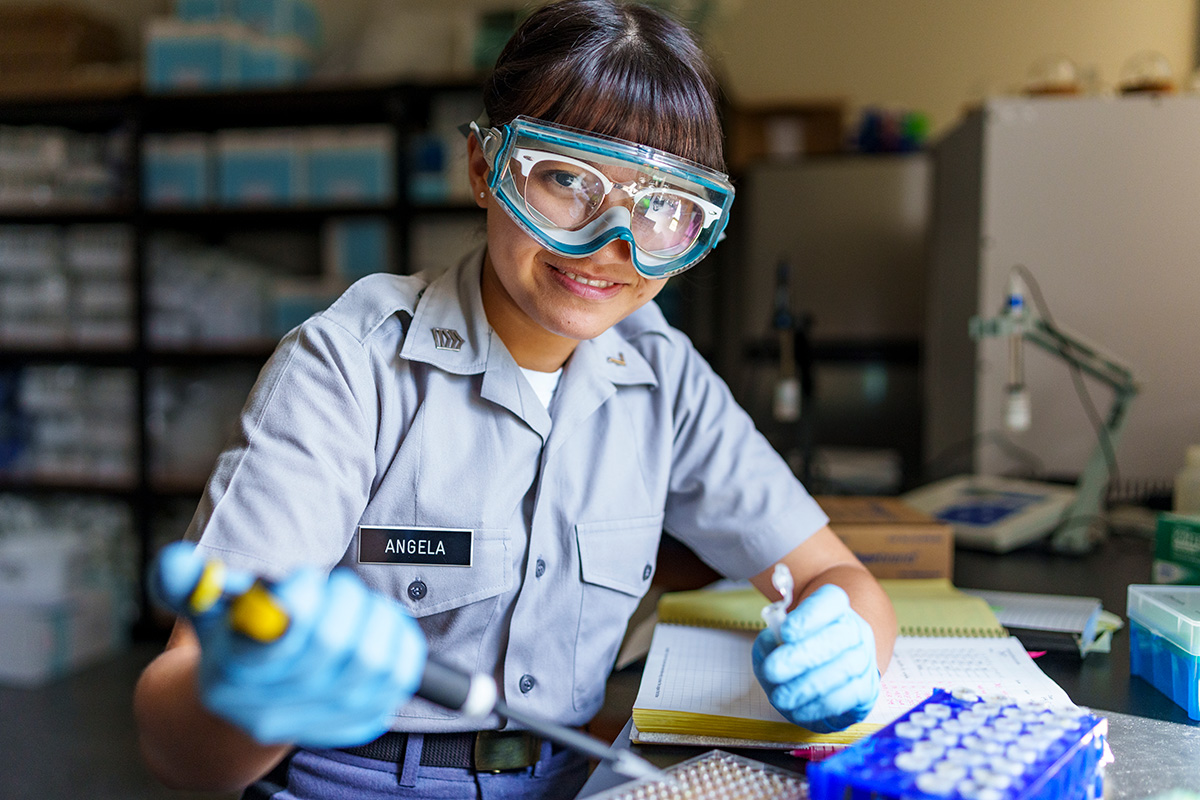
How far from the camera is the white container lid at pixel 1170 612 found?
0.82 m

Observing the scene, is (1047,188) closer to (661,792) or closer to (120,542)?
(661,792)

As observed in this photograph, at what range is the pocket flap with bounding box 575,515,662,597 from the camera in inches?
38.0

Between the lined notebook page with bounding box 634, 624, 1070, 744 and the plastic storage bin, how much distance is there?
0.12 meters

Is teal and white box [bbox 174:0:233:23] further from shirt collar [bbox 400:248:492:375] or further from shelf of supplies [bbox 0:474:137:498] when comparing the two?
shirt collar [bbox 400:248:492:375]

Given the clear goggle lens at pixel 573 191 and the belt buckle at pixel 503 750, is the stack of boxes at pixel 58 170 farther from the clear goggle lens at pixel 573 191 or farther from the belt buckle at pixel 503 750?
the belt buckle at pixel 503 750

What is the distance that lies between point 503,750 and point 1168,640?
67 centimetres

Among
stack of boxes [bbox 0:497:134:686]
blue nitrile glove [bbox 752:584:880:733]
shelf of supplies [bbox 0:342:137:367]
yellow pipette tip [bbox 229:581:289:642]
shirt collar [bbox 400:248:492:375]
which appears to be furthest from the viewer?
shelf of supplies [bbox 0:342:137:367]

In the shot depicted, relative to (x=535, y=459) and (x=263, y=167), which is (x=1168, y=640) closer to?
(x=535, y=459)

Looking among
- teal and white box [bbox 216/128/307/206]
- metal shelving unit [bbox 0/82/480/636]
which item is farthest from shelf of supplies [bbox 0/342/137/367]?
teal and white box [bbox 216/128/307/206]

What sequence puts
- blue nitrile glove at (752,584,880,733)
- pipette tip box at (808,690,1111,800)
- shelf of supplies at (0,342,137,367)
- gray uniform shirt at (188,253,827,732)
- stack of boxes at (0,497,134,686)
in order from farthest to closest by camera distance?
shelf of supplies at (0,342,137,367) → stack of boxes at (0,497,134,686) → gray uniform shirt at (188,253,827,732) → blue nitrile glove at (752,584,880,733) → pipette tip box at (808,690,1111,800)

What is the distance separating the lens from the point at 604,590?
0.98m

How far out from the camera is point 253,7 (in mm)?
3121

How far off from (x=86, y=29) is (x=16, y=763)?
8.48 feet

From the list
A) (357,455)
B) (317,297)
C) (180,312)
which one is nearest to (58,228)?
(180,312)
